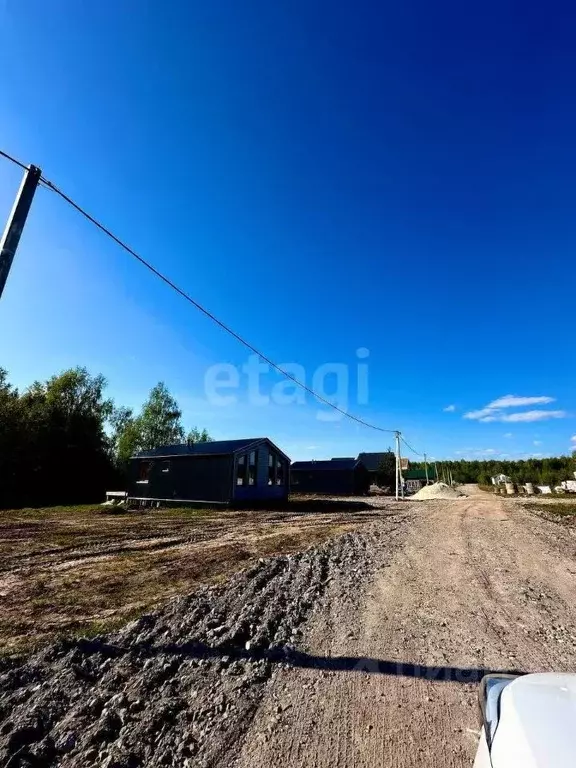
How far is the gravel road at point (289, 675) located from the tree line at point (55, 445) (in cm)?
2522

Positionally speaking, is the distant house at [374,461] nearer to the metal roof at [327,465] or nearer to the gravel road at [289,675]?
the metal roof at [327,465]

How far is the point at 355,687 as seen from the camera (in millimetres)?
3621

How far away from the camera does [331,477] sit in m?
43.9

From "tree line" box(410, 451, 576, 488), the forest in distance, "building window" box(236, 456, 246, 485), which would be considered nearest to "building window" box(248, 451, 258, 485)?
"building window" box(236, 456, 246, 485)

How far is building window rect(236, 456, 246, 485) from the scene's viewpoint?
2383cm

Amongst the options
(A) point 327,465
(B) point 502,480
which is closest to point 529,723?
(A) point 327,465

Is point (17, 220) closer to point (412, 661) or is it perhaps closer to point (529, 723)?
point (529, 723)

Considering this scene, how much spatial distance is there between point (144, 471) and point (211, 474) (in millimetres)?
6557

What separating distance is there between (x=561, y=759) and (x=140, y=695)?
3.41m

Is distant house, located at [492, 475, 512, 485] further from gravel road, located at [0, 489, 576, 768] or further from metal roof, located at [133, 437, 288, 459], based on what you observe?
gravel road, located at [0, 489, 576, 768]

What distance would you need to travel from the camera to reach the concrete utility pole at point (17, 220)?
4043mm

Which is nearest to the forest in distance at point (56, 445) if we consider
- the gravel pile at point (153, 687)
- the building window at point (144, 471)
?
the building window at point (144, 471)

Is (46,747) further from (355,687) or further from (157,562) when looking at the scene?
(157,562)

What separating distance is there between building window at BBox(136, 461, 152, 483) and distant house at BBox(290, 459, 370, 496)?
861 inches
